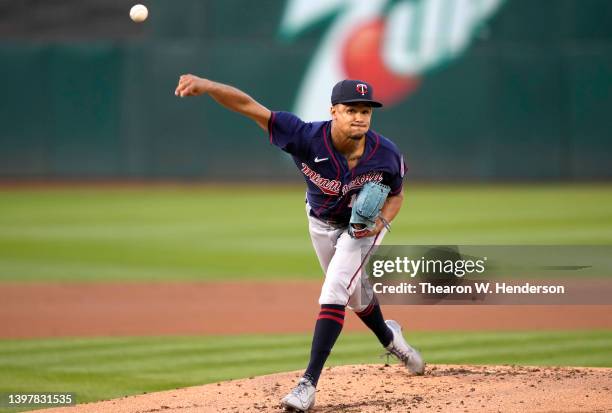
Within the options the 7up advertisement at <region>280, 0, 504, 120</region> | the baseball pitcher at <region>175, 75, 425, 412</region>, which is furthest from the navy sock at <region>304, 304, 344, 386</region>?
the 7up advertisement at <region>280, 0, 504, 120</region>

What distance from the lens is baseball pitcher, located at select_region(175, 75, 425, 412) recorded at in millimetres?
4992

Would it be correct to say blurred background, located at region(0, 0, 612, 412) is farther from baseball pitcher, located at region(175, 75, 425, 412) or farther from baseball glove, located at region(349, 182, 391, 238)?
baseball glove, located at region(349, 182, 391, 238)

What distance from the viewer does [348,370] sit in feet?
19.9

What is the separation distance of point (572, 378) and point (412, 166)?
51.9ft

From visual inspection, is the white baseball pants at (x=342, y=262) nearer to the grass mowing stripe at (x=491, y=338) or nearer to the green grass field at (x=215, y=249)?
the green grass field at (x=215, y=249)

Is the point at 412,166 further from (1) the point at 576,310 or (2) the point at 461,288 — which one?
(2) the point at 461,288

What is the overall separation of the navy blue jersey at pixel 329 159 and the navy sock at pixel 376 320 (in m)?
0.68

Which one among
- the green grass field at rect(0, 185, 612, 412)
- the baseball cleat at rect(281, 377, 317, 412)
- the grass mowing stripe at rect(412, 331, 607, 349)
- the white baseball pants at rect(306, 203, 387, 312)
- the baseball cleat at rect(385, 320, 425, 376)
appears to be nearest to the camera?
the baseball cleat at rect(281, 377, 317, 412)

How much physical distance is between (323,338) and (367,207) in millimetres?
726

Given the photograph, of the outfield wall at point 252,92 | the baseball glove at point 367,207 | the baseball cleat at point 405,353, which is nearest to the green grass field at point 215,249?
the outfield wall at point 252,92

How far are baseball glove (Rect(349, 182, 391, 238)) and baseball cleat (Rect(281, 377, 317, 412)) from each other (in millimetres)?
877

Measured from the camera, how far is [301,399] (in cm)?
482

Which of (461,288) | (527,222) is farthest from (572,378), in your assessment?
(527,222)

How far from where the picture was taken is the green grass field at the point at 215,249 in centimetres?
672
